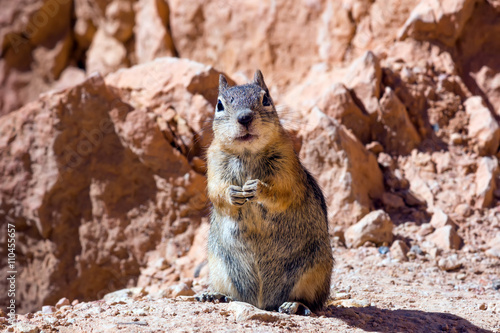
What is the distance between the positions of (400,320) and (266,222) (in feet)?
4.25

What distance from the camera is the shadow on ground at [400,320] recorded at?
4070 millimetres

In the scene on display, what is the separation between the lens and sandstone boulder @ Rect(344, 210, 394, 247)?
6039mm

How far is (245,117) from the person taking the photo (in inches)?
160

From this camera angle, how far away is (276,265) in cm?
436

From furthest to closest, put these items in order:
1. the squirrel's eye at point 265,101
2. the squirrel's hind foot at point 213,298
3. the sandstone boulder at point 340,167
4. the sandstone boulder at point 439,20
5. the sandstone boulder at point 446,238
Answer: the sandstone boulder at point 439,20 < the sandstone boulder at point 340,167 < the sandstone boulder at point 446,238 < the squirrel's eye at point 265,101 < the squirrel's hind foot at point 213,298

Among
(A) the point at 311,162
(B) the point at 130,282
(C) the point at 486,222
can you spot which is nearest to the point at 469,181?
(C) the point at 486,222

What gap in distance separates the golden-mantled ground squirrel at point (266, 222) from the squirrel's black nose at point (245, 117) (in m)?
0.07

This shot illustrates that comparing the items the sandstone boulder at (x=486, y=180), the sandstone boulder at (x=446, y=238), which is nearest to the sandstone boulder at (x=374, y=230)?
the sandstone boulder at (x=446, y=238)

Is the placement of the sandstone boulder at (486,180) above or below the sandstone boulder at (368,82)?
below

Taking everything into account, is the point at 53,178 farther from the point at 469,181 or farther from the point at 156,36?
the point at 469,181

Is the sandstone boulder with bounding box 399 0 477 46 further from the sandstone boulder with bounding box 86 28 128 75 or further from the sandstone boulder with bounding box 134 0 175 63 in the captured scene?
the sandstone boulder with bounding box 86 28 128 75

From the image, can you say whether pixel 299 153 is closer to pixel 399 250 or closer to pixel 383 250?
pixel 383 250

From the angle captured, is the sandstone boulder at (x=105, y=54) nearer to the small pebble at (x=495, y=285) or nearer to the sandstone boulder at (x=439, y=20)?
the sandstone boulder at (x=439, y=20)

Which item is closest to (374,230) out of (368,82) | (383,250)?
(383,250)
